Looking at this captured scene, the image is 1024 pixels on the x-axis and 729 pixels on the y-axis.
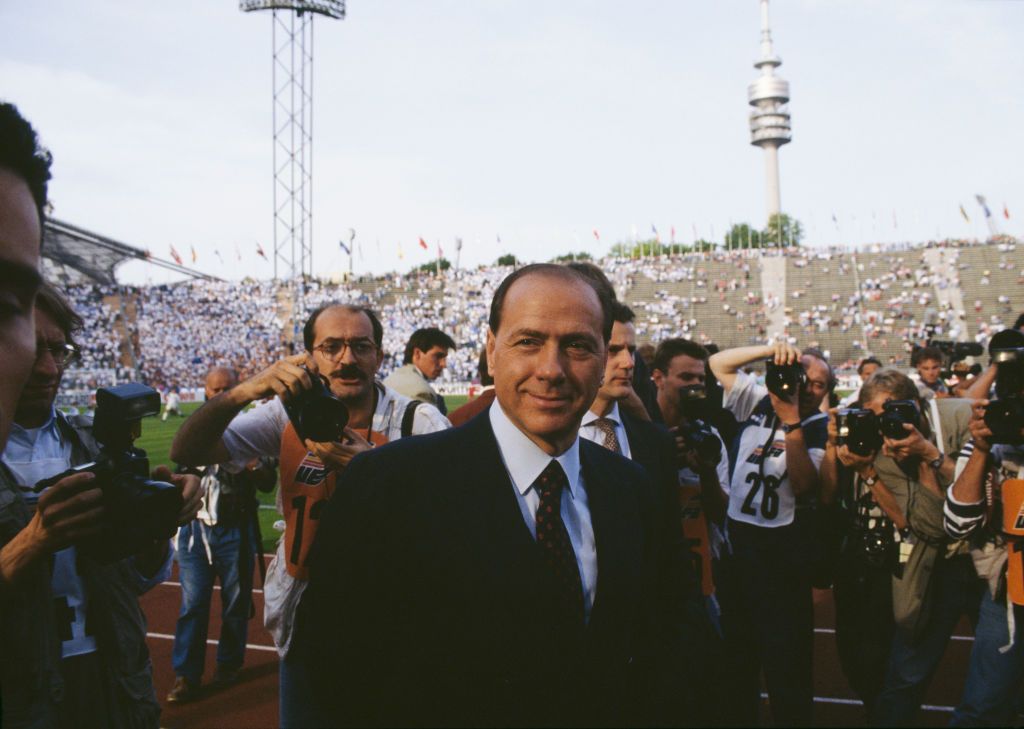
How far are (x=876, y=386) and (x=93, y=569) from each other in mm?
4204

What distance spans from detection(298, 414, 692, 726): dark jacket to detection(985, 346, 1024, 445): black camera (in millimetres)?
2546

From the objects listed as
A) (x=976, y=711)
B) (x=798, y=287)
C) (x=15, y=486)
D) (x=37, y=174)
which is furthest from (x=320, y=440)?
(x=798, y=287)

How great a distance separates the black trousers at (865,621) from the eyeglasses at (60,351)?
168 inches

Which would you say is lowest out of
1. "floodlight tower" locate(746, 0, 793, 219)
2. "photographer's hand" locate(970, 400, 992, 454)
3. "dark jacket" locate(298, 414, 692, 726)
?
"dark jacket" locate(298, 414, 692, 726)

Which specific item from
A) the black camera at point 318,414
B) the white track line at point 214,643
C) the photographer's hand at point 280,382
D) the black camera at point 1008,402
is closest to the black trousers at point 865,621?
the black camera at point 1008,402

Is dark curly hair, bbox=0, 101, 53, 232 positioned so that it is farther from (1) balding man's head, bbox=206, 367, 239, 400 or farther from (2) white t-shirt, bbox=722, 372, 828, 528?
(1) balding man's head, bbox=206, 367, 239, 400

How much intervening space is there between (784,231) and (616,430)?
91306 mm

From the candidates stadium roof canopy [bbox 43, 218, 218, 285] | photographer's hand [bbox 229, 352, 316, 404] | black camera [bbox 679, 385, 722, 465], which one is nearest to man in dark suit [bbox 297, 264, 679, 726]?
photographer's hand [bbox 229, 352, 316, 404]

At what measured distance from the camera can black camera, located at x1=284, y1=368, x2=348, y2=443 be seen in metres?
2.71

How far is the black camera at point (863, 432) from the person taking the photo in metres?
4.38

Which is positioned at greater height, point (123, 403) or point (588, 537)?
point (123, 403)

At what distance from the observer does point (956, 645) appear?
6.46 m

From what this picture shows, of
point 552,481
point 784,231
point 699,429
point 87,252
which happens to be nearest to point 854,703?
point 699,429

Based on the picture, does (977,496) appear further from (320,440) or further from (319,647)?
(319,647)
